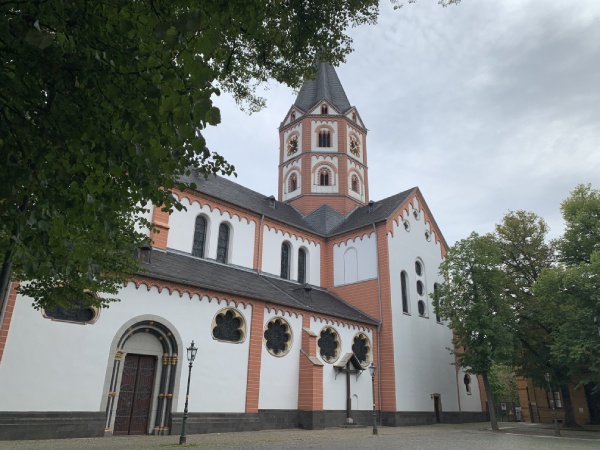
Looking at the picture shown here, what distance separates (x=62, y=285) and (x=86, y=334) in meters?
5.62

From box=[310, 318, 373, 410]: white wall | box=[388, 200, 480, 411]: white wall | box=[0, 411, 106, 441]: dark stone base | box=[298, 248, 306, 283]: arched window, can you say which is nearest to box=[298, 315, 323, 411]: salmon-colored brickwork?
box=[310, 318, 373, 410]: white wall

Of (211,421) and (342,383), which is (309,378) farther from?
(211,421)

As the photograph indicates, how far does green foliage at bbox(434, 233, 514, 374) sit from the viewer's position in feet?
72.0

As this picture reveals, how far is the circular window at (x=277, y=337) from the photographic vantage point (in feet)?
62.5

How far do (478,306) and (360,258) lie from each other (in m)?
7.56

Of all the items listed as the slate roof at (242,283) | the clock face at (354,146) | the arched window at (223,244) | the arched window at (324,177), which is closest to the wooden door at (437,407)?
the slate roof at (242,283)

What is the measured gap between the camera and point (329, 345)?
21.8 m

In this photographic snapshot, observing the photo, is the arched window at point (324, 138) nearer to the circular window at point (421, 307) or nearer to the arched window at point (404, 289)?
the arched window at point (404, 289)

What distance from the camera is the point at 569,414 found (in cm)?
2489

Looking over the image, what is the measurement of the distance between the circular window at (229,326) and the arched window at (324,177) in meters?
17.9

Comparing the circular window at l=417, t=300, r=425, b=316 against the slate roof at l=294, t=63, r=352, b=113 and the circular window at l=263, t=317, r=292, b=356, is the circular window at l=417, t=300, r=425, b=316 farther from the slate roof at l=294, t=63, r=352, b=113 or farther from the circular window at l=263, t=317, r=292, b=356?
the slate roof at l=294, t=63, r=352, b=113

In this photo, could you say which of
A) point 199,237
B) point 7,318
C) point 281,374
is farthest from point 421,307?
point 7,318

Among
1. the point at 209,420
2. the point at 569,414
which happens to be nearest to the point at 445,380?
the point at 569,414

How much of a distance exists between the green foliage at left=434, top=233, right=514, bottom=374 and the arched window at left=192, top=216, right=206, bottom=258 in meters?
13.6
